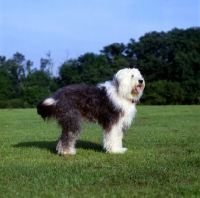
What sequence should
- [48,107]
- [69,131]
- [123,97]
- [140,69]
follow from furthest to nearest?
[140,69]
[48,107]
[123,97]
[69,131]

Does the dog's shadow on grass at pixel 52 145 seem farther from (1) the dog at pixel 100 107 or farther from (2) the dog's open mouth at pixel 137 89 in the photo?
(2) the dog's open mouth at pixel 137 89

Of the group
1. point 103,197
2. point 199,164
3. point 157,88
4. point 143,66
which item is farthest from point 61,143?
point 143,66

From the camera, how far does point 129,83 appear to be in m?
9.15

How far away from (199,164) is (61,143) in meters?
3.08

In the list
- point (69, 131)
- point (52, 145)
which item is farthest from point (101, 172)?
point (52, 145)

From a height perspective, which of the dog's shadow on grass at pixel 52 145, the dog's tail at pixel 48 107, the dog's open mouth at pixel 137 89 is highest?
the dog's open mouth at pixel 137 89

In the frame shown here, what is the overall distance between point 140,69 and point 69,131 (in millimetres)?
57228

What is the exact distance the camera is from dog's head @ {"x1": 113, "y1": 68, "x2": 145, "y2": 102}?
9.12 m

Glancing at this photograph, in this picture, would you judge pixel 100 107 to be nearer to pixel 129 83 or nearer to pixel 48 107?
pixel 129 83

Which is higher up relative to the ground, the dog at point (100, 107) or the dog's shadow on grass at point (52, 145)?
the dog at point (100, 107)

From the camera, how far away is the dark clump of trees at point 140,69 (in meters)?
58.1

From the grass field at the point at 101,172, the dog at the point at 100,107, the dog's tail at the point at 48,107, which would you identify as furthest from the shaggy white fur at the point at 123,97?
the dog's tail at the point at 48,107

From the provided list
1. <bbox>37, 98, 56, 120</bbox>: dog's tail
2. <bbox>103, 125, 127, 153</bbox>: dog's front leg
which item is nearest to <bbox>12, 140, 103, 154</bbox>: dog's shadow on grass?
<bbox>103, 125, 127, 153</bbox>: dog's front leg

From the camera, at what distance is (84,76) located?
62031 mm
